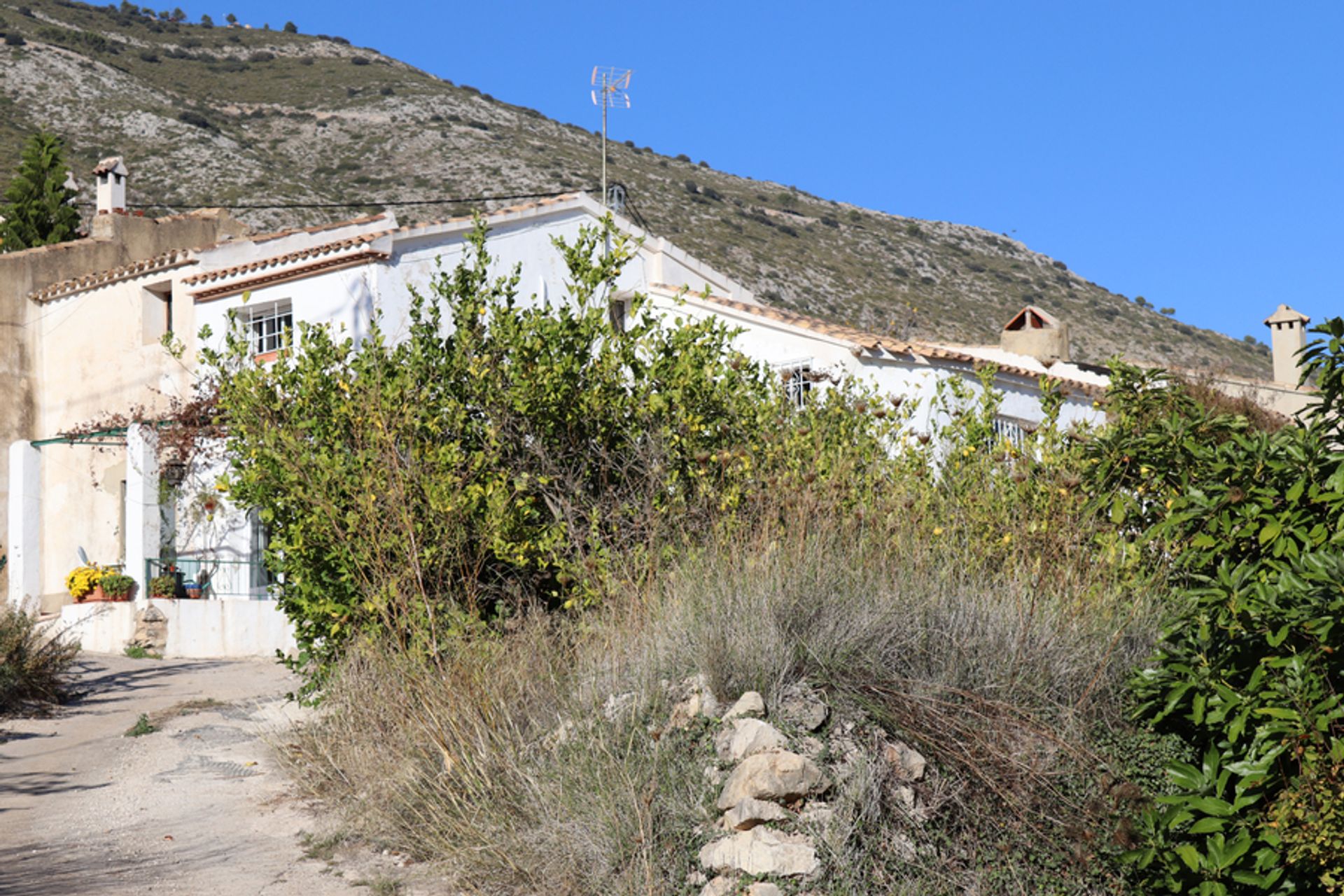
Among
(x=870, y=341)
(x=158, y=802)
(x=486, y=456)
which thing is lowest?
(x=158, y=802)

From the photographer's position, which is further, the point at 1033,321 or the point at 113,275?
the point at 1033,321

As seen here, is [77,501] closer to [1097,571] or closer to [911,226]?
[1097,571]

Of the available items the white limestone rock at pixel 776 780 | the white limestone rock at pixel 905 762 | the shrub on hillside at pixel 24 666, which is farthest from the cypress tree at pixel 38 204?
the white limestone rock at pixel 905 762

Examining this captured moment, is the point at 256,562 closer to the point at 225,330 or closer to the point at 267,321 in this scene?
the point at 267,321

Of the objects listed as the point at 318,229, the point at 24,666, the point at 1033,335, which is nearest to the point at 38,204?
the point at 318,229

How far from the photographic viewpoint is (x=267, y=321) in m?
20.3

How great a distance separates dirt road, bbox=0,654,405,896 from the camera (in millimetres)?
6207

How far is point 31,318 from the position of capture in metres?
23.8

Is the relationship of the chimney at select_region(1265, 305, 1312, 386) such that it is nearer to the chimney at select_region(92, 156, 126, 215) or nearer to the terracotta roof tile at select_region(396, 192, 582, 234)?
the terracotta roof tile at select_region(396, 192, 582, 234)

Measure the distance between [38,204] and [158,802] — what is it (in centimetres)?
2173

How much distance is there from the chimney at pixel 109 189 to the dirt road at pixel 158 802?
14822 millimetres

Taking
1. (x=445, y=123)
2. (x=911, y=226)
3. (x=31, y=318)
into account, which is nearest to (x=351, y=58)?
(x=445, y=123)

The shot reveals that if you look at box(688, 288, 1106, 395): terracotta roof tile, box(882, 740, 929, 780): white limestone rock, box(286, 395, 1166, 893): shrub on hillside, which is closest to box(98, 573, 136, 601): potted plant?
box(688, 288, 1106, 395): terracotta roof tile

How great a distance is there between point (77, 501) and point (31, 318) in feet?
14.9
